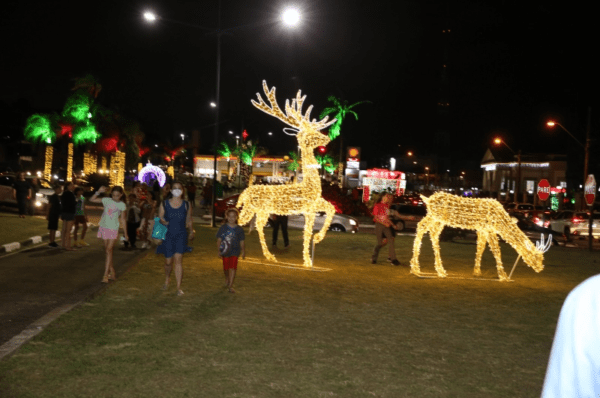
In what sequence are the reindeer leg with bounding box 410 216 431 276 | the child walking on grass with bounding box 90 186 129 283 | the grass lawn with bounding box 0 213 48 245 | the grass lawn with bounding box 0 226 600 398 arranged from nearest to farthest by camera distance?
the grass lawn with bounding box 0 226 600 398
the child walking on grass with bounding box 90 186 129 283
the reindeer leg with bounding box 410 216 431 276
the grass lawn with bounding box 0 213 48 245

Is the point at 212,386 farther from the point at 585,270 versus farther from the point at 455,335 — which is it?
the point at 585,270

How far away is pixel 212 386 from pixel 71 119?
154ft

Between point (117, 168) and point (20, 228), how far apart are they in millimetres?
32761

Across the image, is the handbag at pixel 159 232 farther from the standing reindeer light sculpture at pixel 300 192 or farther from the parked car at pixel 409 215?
the parked car at pixel 409 215

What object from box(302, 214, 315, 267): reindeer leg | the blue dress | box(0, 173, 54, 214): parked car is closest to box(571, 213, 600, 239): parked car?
box(302, 214, 315, 267): reindeer leg

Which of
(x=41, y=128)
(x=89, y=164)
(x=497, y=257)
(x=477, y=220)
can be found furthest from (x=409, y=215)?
(x=41, y=128)

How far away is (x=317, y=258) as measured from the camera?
15.9 metres

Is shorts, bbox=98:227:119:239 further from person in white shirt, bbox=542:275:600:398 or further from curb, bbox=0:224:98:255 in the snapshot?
person in white shirt, bbox=542:275:600:398

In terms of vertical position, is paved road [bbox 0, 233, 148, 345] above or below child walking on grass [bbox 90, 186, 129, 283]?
below

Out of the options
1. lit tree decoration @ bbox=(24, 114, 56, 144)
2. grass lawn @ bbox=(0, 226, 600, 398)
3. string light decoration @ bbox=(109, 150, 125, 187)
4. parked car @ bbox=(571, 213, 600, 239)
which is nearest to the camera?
grass lawn @ bbox=(0, 226, 600, 398)

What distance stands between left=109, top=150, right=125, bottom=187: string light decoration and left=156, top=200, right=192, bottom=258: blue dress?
133 ft

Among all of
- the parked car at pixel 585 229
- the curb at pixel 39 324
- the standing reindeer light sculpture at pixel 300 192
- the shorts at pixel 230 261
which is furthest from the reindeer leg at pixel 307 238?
the parked car at pixel 585 229

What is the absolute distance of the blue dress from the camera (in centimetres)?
961

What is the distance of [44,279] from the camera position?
1128cm
